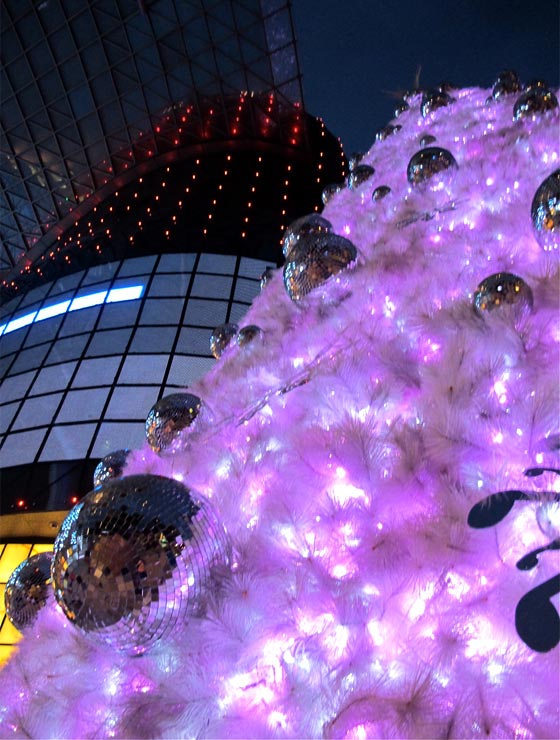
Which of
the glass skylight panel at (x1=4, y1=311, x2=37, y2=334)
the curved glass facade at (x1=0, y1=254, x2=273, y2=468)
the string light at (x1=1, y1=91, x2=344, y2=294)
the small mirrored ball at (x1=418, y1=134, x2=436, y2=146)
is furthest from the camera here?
the string light at (x1=1, y1=91, x2=344, y2=294)

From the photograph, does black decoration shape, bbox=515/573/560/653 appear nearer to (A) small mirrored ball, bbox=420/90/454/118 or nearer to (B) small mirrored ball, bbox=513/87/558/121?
(B) small mirrored ball, bbox=513/87/558/121

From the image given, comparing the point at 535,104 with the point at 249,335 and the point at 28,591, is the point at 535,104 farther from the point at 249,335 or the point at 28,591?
the point at 28,591

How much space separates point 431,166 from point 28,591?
2.45m

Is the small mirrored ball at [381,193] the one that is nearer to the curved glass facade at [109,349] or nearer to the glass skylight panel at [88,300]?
the curved glass facade at [109,349]

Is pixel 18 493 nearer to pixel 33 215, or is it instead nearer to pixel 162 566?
pixel 162 566

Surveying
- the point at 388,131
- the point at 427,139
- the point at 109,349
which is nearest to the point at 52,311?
the point at 109,349

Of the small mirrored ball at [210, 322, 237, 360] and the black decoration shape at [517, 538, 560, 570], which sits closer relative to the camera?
the black decoration shape at [517, 538, 560, 570]

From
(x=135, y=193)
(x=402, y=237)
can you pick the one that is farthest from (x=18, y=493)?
(x=135, y=193)

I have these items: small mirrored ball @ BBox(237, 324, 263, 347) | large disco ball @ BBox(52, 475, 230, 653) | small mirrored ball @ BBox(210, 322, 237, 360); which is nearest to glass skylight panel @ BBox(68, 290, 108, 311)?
small mirrored ball @ BBox(210, 322, 237, 360)

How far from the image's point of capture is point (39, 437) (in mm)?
8242

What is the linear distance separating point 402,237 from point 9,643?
745 cm

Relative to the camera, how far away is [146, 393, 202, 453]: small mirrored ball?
1909 mm

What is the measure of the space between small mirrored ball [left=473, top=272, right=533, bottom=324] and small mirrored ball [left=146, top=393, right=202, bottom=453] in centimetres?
109

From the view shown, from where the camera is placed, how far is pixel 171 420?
1.93 m
